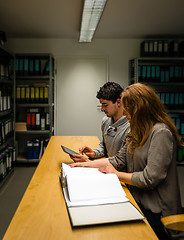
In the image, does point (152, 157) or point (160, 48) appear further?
point (160, 48)

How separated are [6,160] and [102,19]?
2.59 m

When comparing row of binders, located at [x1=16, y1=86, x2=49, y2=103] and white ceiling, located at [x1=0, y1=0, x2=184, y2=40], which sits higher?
white ceiling, located at [x1=0, y1=0, x2=184, y2=40]

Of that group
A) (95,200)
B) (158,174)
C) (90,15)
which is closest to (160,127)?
(158,174)

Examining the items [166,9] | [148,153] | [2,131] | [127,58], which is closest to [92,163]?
[148,153]

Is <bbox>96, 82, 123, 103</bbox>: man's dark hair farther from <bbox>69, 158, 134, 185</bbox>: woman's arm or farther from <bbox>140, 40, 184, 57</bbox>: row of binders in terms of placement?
Result: <bbox>140, 40, 184, 57</bbox>: row of binders

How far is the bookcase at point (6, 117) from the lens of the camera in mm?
3311

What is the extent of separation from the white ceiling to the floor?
244 centimetres

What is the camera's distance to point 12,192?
3004 mm

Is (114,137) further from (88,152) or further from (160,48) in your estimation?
(160,48)

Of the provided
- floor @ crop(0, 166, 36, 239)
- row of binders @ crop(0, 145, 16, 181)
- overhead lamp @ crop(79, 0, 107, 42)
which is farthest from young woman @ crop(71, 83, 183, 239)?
row of binders @ crop(0, 145, 16, 181)

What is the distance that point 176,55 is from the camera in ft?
14.0

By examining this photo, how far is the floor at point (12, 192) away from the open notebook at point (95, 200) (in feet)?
4.70

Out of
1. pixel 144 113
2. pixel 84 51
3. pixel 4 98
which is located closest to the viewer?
pixel 144 113

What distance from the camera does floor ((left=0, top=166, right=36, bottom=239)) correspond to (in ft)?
7.72
